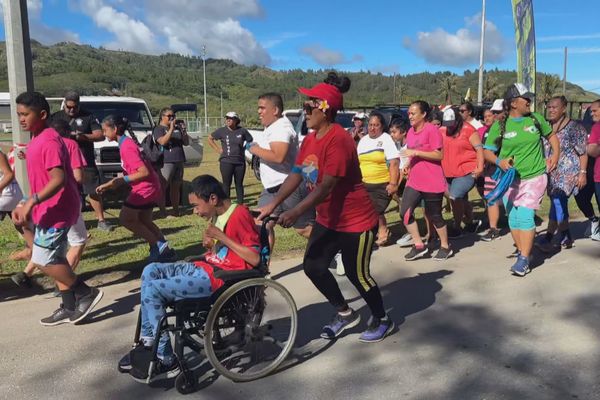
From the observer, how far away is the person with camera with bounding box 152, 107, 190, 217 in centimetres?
914

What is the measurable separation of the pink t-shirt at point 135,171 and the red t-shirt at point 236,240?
7.50 feet

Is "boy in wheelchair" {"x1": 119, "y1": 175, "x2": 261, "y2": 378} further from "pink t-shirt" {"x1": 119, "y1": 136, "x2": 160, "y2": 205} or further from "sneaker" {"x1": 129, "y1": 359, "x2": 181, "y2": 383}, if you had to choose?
"pink t-shirt" {"x1": 119, "y1": 136, "x2": 160, "y2": 205}

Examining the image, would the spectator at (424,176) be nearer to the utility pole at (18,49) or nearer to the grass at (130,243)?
the grass at (130,243)

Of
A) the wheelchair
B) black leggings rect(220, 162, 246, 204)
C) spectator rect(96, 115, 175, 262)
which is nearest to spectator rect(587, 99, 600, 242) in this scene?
the wheelchair

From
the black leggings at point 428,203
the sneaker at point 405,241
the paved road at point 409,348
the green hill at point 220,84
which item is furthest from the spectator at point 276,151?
the green hill at point 220,84

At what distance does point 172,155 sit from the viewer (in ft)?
30.7

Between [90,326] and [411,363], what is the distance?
2.52 meters

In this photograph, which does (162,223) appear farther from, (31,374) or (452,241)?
(31,374)

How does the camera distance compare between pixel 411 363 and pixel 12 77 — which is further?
pixel 12 77

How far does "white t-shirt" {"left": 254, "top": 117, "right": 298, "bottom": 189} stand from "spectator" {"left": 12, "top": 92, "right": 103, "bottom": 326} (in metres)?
1.71

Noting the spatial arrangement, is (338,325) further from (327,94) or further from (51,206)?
(51,206)

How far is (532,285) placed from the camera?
5.25m

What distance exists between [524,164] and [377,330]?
2647mm

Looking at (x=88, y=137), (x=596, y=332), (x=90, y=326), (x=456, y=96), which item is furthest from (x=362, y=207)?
(x=456, y=96)
